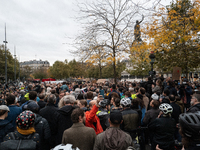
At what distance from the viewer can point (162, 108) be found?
3.34 meters

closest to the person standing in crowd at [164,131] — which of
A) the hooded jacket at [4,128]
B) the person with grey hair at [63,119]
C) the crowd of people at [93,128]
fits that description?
the crowd of people at [93,128]

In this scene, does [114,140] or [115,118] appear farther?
[115,118]

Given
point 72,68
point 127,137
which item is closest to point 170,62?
point 127,137

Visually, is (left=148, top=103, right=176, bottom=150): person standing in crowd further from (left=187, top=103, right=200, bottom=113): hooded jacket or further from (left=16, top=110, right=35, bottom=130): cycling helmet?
(left=16, top=110, right=35, bottom=130): cycling helmet

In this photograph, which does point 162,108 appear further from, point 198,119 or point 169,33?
point 169,33

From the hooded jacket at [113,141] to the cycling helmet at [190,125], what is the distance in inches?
32.6

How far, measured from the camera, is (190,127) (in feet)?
5.74

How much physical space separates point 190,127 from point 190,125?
23 mm

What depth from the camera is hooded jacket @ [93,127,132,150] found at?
217cm

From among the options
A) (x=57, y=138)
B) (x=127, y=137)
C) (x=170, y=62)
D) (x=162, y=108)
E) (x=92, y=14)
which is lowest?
(x=57, y=138)

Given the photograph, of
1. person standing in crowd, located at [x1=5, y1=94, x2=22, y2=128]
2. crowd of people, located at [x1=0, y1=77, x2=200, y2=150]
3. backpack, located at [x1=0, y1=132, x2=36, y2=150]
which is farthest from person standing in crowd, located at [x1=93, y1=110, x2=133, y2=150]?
person standing in crowd, located at [x1=5, y1=94, x2=22, y2=128]

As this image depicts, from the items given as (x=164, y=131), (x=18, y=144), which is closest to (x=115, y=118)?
(x=164, y=131)

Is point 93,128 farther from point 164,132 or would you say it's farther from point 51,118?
point 164,132

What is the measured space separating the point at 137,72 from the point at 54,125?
143ft
